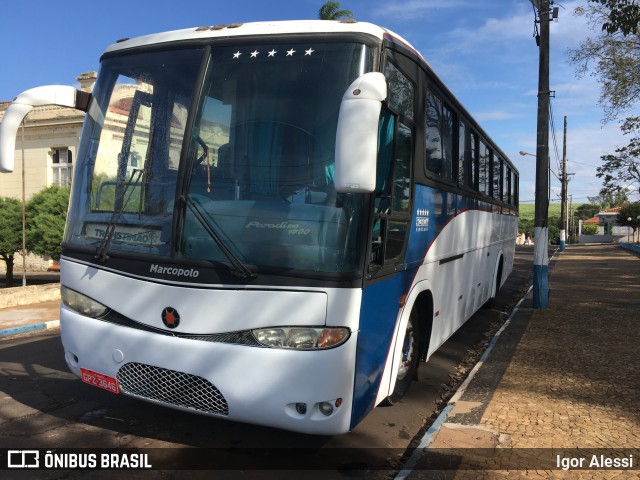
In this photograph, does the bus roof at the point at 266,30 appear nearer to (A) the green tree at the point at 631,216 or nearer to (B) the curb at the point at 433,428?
(B) the curb at the point at 433,428

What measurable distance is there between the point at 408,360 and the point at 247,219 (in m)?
2.38

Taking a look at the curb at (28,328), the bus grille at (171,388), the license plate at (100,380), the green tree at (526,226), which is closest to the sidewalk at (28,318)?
the curb at (28,328)

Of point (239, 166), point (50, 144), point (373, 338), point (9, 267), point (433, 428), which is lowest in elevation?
point (9, 267)

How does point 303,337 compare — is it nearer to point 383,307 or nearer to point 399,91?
point 383,307

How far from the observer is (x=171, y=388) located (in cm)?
353

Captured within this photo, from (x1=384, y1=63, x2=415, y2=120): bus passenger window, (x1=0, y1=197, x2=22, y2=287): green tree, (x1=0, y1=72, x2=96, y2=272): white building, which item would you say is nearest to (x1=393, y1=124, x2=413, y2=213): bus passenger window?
(x1=384, y1=63, x2=415, y2=120): bus passenger window

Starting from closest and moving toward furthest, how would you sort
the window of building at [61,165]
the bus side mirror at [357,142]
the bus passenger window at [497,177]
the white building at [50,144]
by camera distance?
the bus side mirror at [357,142], the bus passenger window at [497,177], the white building at [50,144], the window of building at [61,165]

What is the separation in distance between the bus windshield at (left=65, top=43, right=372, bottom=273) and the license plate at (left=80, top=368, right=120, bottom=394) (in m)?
0.88

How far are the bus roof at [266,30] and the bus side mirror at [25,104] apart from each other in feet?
2.03

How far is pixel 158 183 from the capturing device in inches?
149

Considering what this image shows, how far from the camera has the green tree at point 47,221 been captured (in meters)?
20.6

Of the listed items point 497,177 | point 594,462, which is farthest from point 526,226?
point 594,462

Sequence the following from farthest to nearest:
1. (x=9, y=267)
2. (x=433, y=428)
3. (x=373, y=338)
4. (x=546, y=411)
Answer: (x=9, y=267), (x=546, y=411), (x=433, y=428), (x=373, y=338)

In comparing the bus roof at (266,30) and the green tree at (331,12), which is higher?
the green tree at (331,12)
